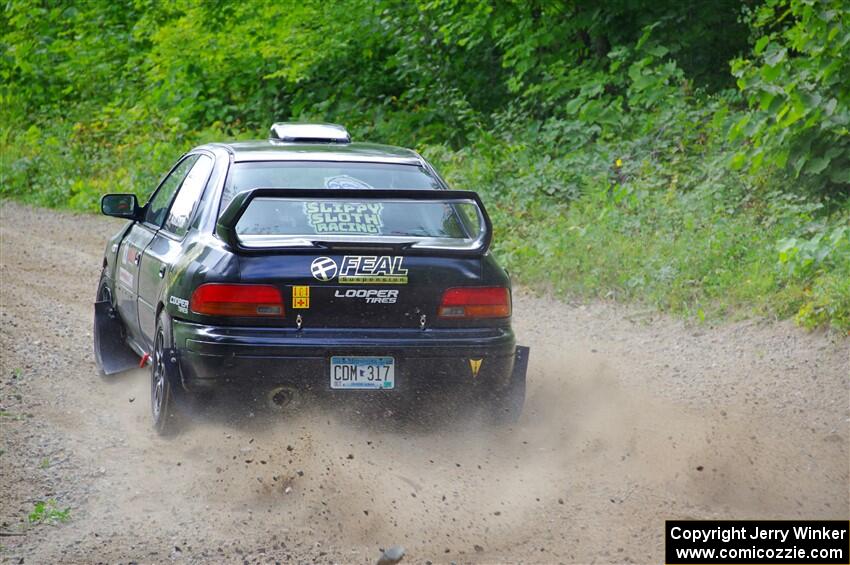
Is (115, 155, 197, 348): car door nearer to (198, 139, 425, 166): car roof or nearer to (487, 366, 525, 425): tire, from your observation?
(198, 139, 425, 166): car roof

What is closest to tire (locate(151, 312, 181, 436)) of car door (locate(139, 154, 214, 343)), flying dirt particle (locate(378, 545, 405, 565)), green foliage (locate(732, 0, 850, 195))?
car door (locate(139, 154, 214, 343))

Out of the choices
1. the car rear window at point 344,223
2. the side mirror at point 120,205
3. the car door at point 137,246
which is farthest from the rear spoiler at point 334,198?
the side mirror at point 120,205

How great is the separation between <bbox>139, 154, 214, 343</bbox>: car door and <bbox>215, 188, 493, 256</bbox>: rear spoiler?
0.70 m

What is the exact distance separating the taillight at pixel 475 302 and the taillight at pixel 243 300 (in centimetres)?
88

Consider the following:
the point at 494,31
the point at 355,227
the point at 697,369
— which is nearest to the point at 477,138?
the point at 494,31

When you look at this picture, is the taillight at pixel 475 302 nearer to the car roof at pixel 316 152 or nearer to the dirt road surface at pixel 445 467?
the dirt road surface at pixel 445 467

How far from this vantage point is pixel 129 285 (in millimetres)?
7902

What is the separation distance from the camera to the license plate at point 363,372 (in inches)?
240

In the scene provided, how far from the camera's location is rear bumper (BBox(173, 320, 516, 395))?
19.7 ft

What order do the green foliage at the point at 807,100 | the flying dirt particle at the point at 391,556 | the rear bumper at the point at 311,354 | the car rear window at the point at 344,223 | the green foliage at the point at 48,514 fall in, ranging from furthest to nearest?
the green foliage at the point at 807,100 → the car rear window at the point at 344,223 → the rear bumper at the point at 311,354 → the green foliage at the point at 48,514 → the flying dirt particle at the point at 391,556

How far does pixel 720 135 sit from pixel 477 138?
4.26m

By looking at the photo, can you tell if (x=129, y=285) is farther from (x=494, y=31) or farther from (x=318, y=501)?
(x=494, y=31)

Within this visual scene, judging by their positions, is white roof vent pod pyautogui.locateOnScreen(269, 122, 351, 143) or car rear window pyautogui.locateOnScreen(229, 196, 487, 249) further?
white roof vent pod pyautogui.locateOnScreen(269, 122, 351, 143)

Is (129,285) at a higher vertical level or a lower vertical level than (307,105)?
higher
